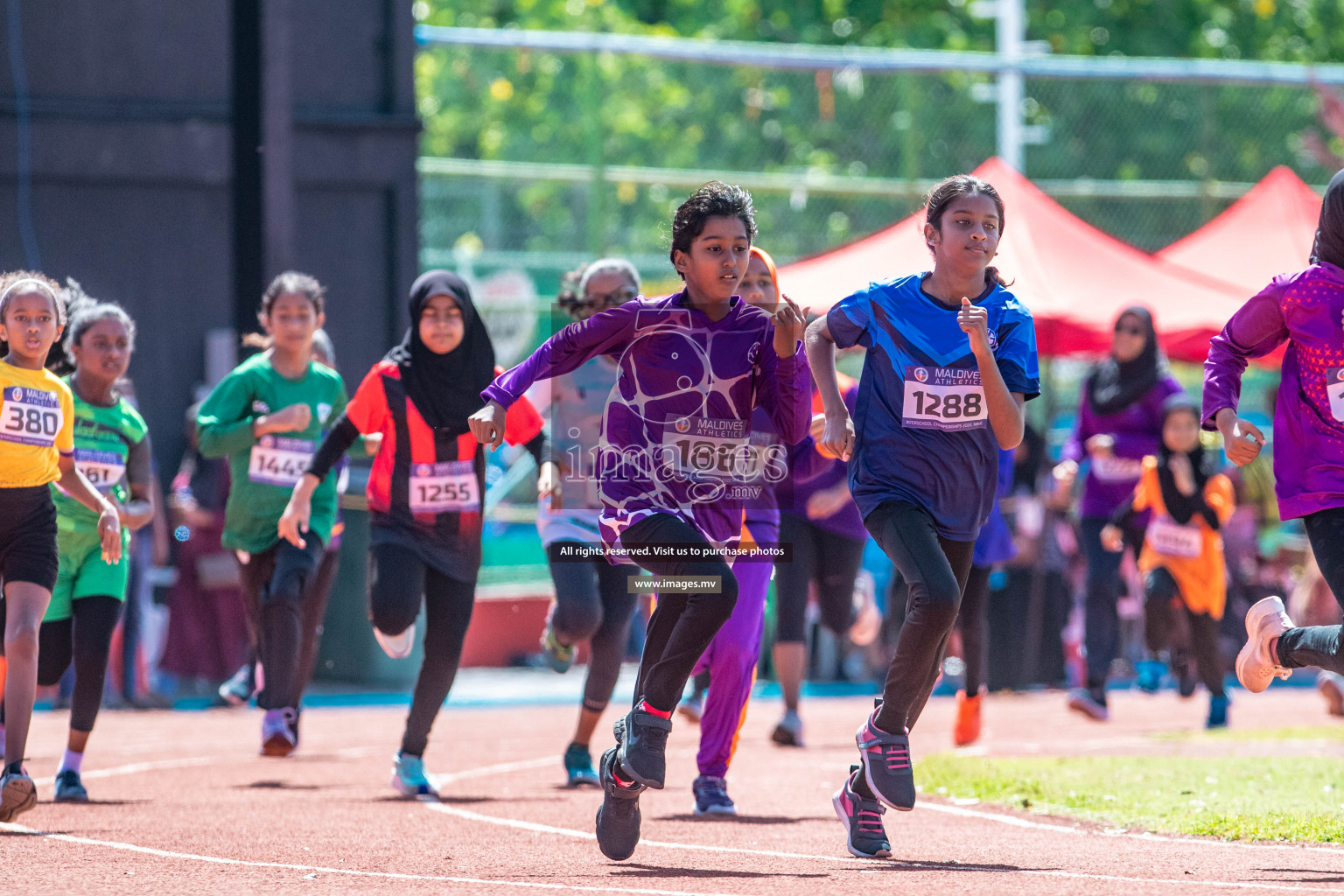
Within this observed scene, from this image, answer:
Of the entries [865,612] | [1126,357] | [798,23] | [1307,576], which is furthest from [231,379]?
[798,23]

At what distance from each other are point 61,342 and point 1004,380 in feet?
14.9

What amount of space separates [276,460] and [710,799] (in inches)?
122

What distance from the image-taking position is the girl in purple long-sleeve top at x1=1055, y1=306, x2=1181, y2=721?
1190 centimetres

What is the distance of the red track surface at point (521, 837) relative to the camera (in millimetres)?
5711

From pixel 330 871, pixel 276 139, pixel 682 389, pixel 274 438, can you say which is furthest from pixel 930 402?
pixel 276 139

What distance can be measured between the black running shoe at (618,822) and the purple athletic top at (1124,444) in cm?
665

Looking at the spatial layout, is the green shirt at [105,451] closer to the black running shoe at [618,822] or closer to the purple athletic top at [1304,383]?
the black running shoe at [618,822]

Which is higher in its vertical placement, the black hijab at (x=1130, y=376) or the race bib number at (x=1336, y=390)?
the black hijab at (x=1130, y=376)

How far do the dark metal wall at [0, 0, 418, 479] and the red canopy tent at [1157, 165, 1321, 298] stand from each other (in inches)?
263

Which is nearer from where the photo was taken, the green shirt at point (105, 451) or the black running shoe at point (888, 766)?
the black running shoe at point (888, 766)

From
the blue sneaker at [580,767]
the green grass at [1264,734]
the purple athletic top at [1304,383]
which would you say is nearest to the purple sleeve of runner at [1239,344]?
the purple athletic top at [1304,383]

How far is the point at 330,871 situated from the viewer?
6031mm

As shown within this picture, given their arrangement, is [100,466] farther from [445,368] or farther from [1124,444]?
[1124,444]

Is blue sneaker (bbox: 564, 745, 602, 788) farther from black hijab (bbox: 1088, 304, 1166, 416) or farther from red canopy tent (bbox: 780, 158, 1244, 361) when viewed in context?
red canopy tent (bbox: 780, 158, 1244, 361)
